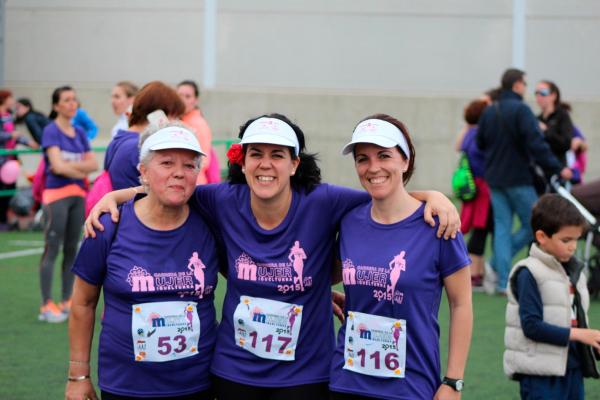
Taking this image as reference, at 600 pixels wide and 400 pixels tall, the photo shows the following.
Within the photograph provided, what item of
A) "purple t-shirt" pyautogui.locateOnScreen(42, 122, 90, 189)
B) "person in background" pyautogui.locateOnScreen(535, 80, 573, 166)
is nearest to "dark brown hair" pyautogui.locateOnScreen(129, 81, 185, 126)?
"purple t-shirt" pyautogui.locateOnScreen(42, 122, 90, 189)

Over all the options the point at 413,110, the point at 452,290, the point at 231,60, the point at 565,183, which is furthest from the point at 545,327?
the point at 231,60

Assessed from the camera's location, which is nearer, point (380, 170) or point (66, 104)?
point (380, 170)

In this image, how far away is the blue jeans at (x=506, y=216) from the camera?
34.1 ft

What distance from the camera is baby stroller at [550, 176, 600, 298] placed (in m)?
10.0

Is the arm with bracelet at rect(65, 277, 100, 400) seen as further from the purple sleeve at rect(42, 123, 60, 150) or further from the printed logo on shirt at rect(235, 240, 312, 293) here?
the purple sleeve at rect(42, 123, 60, 150)

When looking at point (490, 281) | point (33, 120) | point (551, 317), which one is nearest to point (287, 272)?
point (551, 317)

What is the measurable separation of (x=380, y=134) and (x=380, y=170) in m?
0.14

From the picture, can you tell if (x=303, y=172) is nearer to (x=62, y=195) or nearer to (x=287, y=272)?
(x=287, y=272)

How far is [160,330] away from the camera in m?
4.37

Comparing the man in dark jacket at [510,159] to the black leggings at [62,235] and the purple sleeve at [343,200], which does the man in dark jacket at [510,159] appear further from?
the purple sleeve at [343,200]

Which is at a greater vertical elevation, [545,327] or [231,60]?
[231,60]

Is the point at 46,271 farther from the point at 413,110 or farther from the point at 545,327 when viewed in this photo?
the point at 413,110

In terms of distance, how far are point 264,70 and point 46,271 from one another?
11815mm

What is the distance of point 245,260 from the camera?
444 centimetres
